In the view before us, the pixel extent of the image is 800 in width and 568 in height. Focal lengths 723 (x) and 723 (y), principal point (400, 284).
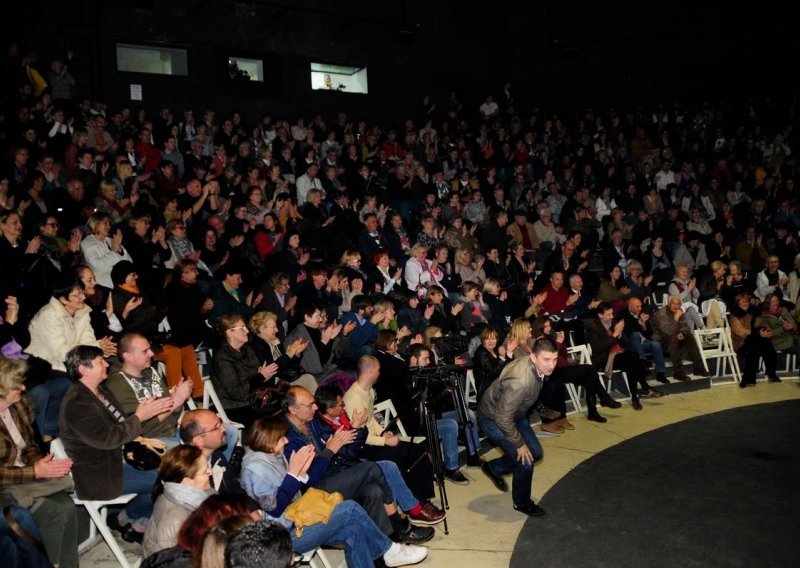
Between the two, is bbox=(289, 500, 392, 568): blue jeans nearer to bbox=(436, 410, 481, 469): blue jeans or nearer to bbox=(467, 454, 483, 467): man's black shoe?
bbox=(436, 410, 481, 469): blue jeans

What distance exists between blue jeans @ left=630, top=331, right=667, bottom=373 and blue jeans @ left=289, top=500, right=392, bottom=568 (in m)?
5.74

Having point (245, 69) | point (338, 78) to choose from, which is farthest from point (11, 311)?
point (338, 78)

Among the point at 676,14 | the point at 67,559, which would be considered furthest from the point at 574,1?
the point at 67,559

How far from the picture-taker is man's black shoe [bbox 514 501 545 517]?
17.1 feet

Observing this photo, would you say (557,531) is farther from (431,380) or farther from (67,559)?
(67,559)

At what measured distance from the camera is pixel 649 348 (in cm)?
908

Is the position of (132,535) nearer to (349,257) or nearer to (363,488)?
(363,488)

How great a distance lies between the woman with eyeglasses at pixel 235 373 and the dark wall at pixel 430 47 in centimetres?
763

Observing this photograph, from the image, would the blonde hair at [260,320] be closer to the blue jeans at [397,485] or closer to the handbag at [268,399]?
the handbag at [268,399]

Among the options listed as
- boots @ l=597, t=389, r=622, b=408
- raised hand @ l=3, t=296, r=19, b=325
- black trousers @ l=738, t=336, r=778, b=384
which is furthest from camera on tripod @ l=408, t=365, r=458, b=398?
black trousers @ l=738, t=336, r=778, b=384

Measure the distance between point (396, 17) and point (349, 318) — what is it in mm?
10433

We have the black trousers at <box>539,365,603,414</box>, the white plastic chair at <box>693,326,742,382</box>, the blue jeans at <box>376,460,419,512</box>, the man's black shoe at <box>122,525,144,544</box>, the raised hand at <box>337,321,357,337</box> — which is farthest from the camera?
the white plastic chair at <box>693,326,742,382</box>

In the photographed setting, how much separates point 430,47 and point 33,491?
14.5 metres

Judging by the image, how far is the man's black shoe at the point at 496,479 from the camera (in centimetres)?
559
